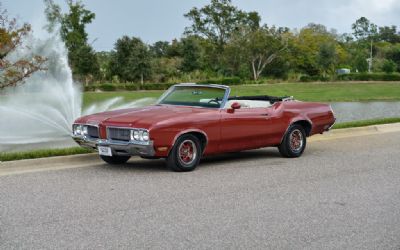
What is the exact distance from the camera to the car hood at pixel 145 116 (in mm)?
9633

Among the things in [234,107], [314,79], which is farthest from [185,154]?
[314,79]

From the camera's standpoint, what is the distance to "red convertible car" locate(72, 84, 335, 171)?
963 cm

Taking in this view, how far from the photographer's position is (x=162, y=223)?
669 cm

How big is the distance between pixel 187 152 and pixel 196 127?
41 centimetres

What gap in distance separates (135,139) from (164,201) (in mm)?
2004

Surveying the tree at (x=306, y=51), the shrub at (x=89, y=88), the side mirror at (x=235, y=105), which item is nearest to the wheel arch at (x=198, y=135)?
the side mirror at (x=235, y=105)

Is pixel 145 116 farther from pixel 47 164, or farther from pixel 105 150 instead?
pixel 47 164

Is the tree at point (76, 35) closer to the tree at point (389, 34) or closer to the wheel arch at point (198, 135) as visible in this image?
the wheel arch at point (198, 135)

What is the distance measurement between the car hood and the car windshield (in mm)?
251

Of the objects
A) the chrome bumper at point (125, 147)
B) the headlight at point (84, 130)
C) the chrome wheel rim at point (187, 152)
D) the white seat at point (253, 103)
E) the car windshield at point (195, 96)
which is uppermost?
the car windshield at point (195, 96)

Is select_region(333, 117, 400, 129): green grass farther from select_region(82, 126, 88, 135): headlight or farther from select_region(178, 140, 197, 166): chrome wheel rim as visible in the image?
select_region(82, 126, 88, 135): headlight

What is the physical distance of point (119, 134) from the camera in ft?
32.0

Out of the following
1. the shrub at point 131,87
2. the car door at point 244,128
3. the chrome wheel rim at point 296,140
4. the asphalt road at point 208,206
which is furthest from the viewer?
the shrub at point 131,87

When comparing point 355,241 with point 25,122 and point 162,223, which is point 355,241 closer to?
point 162,223
